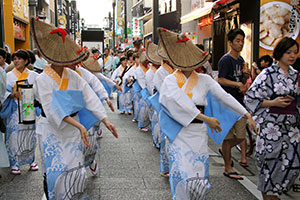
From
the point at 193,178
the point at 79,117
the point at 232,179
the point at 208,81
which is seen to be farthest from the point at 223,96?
the point at 232,179

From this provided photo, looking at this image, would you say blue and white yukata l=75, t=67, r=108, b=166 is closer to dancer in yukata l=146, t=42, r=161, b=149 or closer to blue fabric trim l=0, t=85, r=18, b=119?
blue fabric trim l=0, t=85, r=18, b=119

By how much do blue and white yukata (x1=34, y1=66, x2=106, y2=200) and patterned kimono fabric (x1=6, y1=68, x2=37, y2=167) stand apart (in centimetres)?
229

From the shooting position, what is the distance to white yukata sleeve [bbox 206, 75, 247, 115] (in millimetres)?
4266

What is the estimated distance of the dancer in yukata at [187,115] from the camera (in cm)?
396

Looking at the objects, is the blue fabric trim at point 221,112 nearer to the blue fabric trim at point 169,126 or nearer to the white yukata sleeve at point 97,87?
the blue fabric trim at point 169,126

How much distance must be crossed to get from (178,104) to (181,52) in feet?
1.89

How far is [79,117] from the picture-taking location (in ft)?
14.7

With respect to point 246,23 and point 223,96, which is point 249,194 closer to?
point 223,96

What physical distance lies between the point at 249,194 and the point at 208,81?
1.83m

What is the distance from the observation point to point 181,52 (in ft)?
13.7

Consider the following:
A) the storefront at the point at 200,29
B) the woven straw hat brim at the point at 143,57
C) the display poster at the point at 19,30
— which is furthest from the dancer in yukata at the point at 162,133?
the display poster at the point at 19,30

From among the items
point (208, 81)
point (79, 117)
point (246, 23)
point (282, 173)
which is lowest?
point (282, 173)

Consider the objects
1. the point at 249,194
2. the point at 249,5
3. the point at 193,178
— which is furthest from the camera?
the point at 249,5

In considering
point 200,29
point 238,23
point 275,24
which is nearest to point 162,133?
point 275,24
